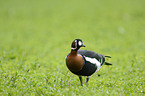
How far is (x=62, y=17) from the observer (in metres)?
21.4

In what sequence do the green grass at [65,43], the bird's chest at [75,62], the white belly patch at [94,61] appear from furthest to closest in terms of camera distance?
1. the green grass at [65,43]
2. the white belly patch at [94,61]
3. the bird's chest at [75,62]

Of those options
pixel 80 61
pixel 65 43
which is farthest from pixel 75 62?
pixel 65 43

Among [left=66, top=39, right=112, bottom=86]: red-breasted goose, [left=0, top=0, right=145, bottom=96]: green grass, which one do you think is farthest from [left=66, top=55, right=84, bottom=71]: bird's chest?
[left=0, top=0, right=145, bottom=96]: green grass

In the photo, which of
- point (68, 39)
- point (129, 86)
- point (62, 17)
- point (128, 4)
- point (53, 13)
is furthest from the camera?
point (128, 4)

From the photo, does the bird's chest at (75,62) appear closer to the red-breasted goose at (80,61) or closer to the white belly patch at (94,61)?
the red-breasted goose at (80,61)

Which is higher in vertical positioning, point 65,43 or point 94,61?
point 94,61

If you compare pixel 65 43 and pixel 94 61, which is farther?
pixel 65 43

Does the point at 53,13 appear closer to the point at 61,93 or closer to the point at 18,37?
the point at 18,37

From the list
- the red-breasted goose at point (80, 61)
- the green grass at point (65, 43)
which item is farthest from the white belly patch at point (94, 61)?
the green grass at point (65, 43)

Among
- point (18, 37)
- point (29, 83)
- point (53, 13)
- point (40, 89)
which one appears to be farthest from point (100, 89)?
point (53, 13)

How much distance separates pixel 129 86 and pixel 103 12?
16.6 metres

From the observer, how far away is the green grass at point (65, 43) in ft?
19.0

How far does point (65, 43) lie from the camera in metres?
13.9

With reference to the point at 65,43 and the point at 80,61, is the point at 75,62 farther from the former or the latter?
the point at 65,43
